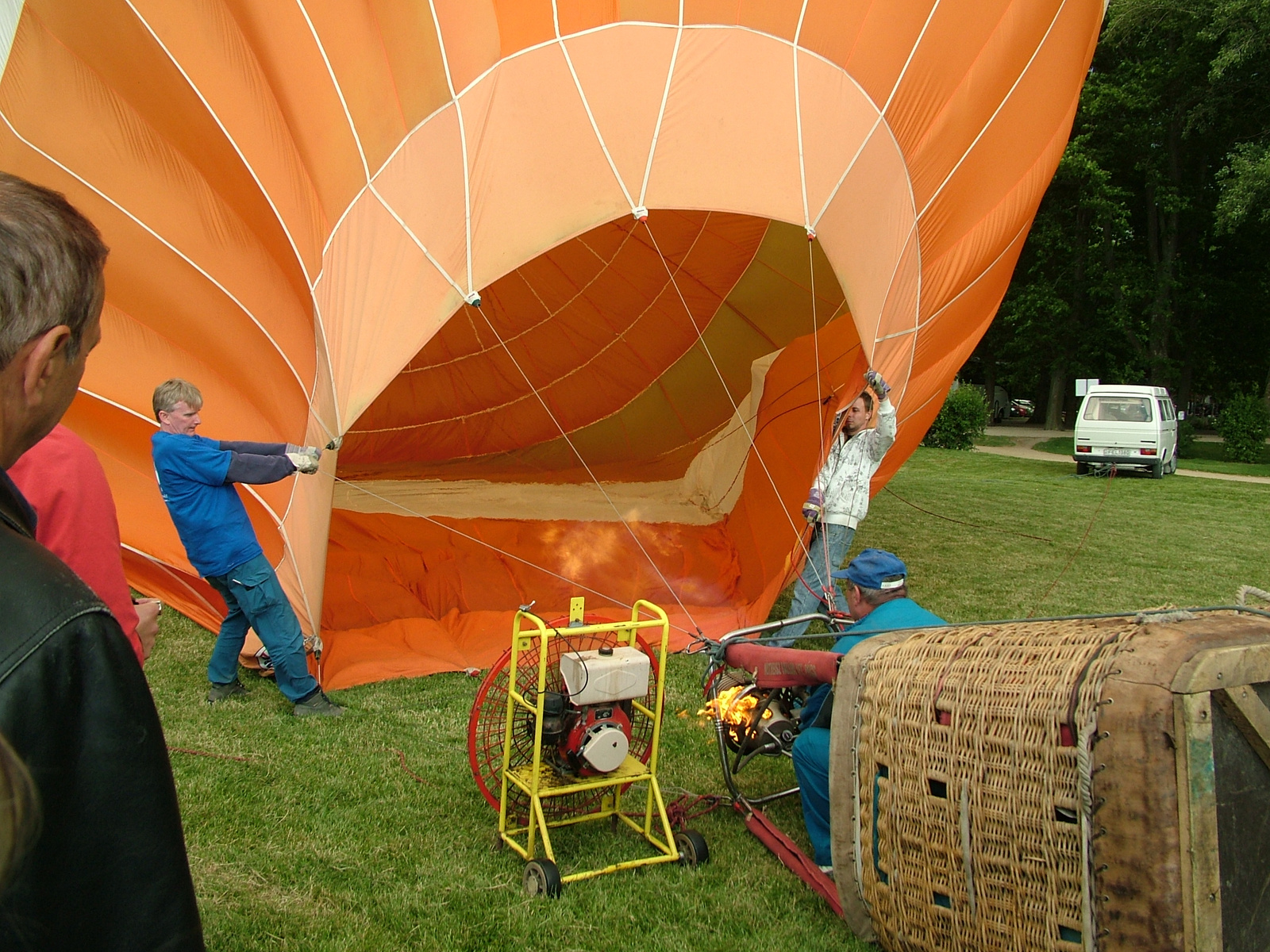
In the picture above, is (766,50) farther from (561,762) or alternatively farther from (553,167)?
(561,762)

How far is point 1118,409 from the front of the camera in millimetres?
14180

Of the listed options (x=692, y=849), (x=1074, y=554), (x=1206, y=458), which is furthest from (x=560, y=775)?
(x=1206, y=458)

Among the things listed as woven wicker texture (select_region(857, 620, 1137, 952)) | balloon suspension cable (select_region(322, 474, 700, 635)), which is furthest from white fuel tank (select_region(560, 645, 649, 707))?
balloon suspension cable (select_region(322, 474, 700, 635))

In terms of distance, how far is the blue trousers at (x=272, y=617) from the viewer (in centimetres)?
373

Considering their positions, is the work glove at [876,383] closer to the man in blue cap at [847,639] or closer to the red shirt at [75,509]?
the man in blue cap at [847,639]

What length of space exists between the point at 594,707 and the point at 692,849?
0.48m

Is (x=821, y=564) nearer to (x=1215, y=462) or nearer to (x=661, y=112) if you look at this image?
(x=661, y=112)

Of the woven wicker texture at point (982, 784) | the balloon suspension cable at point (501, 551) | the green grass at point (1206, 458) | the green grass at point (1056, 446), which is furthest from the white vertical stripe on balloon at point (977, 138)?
the green grass at point (1056, 446)

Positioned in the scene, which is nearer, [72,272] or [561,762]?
[72,272]

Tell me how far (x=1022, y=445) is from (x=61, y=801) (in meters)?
19.6

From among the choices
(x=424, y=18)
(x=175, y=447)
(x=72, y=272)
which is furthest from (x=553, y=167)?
(x=72, y=272)

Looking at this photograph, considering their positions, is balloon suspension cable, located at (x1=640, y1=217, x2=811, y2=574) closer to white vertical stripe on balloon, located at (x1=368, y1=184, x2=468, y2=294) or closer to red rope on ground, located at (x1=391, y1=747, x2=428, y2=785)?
white vertical stripe on balloon, located at (x1=368, y1=184, x2=468, y2=294)

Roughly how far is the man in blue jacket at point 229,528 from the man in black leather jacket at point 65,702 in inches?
111

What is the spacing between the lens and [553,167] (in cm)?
386
